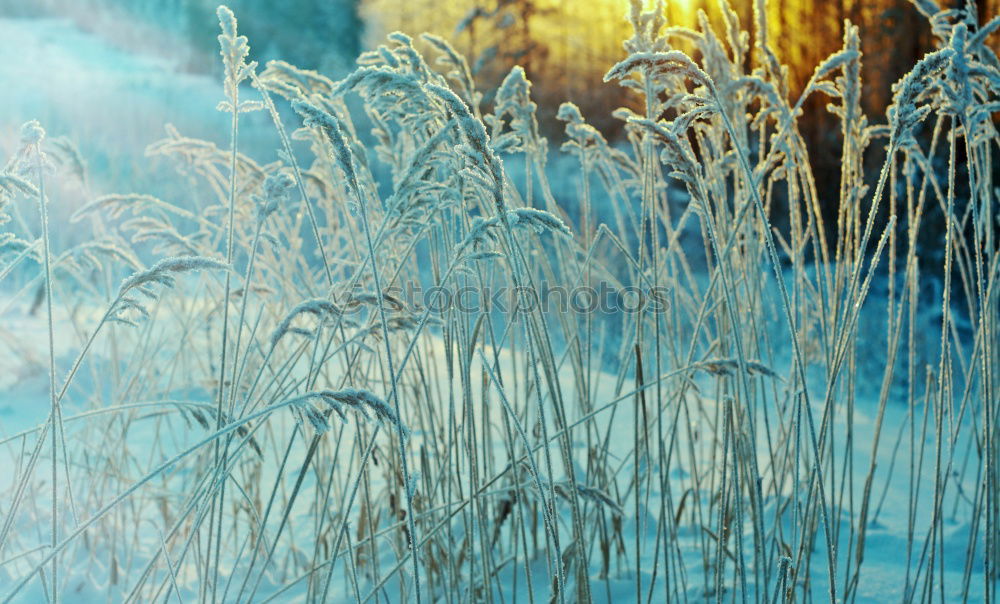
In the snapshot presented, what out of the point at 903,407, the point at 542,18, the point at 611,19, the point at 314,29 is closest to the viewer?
the point at 903,407

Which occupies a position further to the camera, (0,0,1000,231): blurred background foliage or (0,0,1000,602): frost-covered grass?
(0,0,1000,231): blurred background foliage

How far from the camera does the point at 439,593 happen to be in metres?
1.67

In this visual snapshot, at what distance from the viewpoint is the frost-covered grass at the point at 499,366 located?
0.99 m

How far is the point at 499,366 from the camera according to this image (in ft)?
5.56

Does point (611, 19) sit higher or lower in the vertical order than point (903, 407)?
higher

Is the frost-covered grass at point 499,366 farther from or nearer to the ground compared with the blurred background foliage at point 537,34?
nearer to the ground

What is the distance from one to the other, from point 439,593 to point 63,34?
18.7 meters

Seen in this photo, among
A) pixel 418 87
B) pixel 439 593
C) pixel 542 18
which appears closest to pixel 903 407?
pixel 439 593

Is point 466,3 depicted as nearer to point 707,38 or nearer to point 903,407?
point 903,407

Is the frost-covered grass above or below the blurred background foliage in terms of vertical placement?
below

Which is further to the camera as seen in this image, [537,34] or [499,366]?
[537,34]

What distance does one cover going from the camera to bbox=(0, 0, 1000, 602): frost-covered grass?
99cm

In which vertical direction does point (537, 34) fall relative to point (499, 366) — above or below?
above

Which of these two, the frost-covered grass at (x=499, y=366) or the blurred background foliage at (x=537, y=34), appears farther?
the blurred background foliage at (x=537, y=34)
